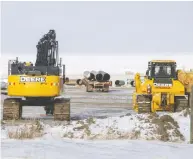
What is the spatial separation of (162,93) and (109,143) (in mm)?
12478

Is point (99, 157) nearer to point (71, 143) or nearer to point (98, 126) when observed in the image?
point (71, 143)

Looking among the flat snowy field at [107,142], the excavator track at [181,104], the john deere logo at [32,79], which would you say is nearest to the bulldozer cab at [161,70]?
the excavator track at [181,104]

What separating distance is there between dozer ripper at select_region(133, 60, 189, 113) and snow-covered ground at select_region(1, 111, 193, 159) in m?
6.72

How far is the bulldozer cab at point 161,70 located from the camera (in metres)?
23.6

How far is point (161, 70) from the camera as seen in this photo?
2375 centimetres

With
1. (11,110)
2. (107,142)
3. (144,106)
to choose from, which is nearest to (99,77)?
(144,106)

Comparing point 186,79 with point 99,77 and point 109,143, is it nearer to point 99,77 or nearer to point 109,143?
point 109,143

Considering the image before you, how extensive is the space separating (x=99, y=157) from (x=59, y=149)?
111cm

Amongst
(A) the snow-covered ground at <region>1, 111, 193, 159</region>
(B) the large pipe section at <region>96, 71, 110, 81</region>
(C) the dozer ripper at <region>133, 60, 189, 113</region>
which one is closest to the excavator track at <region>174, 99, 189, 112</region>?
(C) the dozer ripper at <region>133, 60, 189, 113</region>

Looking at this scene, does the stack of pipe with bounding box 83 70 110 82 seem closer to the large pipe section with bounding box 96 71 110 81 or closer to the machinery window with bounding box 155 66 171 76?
the large pipe section with bounding box 96 71 110 81

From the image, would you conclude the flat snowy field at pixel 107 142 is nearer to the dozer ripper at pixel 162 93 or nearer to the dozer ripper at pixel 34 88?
the dozer ripper at pixel 34 88

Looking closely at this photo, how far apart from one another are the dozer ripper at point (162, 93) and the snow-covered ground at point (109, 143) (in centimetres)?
672

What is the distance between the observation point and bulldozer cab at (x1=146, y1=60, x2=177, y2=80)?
2356 cm

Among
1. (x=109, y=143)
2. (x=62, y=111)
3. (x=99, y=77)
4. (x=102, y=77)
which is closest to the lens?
(x=109, y=143)
